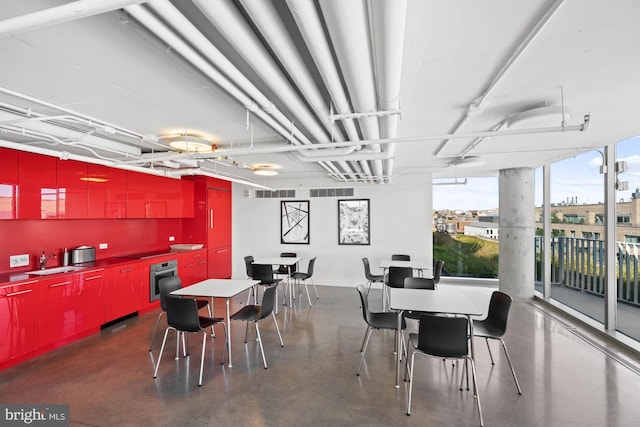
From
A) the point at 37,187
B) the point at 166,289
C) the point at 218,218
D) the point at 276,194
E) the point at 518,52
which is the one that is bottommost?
the point at 166,289

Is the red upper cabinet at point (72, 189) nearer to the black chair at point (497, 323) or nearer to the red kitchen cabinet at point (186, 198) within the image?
the red kitchen cabinet at point (186, 198)

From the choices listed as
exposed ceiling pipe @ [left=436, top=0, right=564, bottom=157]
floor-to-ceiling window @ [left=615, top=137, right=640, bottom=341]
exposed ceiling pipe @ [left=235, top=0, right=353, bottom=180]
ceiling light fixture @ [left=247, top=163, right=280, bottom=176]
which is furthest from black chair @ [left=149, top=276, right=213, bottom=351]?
floor-to-ceiling window @ [left=615, top=137, right=640, bottom=341]

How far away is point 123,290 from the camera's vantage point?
4.58 metres

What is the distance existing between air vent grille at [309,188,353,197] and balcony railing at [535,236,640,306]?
14.4 feet

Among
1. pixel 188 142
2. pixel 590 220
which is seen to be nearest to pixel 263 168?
pixel 188 142

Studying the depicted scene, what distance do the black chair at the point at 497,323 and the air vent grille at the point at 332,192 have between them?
4469mm

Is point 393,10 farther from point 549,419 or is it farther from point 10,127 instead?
point 10,127

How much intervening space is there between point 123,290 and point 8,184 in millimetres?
2014

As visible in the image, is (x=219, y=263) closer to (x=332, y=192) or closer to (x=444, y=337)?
(x=332, y=192)

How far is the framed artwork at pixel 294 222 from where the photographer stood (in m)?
7.64

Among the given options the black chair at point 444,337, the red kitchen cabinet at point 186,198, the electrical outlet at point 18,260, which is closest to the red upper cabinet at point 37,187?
the electrical outlet at point 18,260

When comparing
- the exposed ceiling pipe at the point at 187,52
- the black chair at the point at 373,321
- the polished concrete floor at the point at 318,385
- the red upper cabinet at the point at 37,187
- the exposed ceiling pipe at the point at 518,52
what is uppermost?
the exposed ceiling pipe at the point at 518,52

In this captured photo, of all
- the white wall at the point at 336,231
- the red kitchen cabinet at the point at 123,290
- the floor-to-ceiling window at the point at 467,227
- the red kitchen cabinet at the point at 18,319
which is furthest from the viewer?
the floor-to-ceiling window at the point at 467,227

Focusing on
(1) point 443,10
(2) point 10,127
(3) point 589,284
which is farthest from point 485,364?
(2) point 10,127
